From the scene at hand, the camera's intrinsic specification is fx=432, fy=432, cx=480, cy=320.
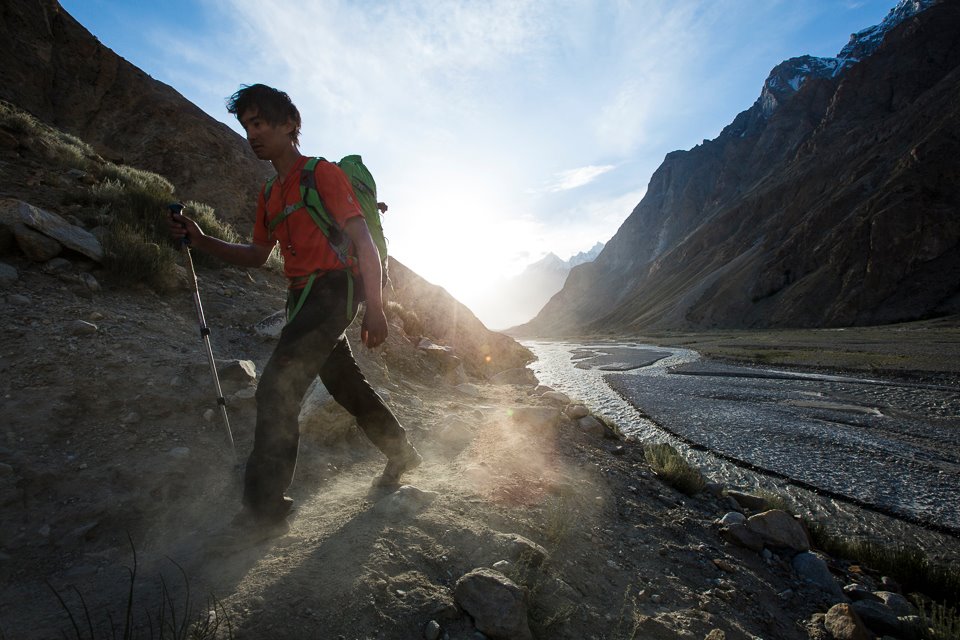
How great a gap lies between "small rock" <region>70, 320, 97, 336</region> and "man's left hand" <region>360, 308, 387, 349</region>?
11.1 ft

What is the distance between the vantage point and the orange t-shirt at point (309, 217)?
253 centimetres

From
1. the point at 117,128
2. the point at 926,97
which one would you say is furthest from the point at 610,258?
the point at 117,128

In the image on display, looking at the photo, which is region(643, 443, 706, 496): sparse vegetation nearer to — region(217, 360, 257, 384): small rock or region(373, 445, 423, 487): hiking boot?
region(373, 445, 423, 487): hiking boot

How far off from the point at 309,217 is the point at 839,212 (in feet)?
246

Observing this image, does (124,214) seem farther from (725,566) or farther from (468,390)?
(725,566)

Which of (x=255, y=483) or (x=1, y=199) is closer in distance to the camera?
(x=255, y=483)

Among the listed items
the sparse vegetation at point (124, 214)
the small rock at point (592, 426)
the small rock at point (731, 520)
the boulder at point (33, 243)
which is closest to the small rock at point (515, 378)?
the small rock at point (592, 426)

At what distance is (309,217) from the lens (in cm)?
258

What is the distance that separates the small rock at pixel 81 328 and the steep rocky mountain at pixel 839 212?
5829 cm

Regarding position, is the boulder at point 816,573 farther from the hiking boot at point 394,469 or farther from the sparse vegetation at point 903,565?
the hiking boot at point 394,469

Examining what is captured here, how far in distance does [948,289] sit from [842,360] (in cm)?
3579

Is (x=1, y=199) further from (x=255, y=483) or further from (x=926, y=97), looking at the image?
(x=926, y=97)

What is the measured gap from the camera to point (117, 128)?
54.0ft

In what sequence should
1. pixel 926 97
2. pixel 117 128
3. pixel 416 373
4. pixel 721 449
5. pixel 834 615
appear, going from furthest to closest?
pixel 926 97 → pixel 117 128 → pixel 416 373 → pixel 721 449 → pixel 834 615
